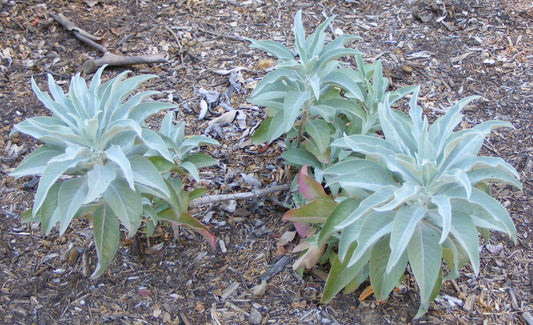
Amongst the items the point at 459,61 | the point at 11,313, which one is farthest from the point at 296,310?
the point at 459,61

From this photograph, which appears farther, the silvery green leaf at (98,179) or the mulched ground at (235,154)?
the mulched ground at (235,154)

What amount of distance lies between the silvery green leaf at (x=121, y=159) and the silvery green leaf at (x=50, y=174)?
16 cm

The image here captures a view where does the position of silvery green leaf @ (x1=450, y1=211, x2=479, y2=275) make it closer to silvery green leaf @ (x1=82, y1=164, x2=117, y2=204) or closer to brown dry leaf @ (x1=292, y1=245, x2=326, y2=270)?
brown dry leaf @ (x1=292, y1=245, x2=326, y2=270)

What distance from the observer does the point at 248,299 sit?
3.09 m

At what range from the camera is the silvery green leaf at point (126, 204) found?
2479mm

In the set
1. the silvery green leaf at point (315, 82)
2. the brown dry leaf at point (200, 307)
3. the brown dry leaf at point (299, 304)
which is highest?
the silvery green leaf at point (315, 82)

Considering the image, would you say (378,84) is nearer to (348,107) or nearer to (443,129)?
(348,107)

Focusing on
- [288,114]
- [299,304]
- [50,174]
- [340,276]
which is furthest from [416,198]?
[50,174]

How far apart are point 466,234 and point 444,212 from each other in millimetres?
271

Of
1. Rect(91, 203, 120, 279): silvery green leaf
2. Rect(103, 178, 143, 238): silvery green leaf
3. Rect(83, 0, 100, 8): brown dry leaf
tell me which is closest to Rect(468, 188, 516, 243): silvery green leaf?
Rect(103, 178, 143, 238): silvery green leaf

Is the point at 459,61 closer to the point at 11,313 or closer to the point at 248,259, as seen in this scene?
the point at 248,259

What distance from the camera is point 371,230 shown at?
2344 mm

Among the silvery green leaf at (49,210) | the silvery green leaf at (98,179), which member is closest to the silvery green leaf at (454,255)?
the silvery green leaf at (98,179)

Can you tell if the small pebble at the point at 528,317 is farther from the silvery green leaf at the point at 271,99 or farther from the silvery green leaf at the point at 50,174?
the silvery green leaf at the point at 50,174
